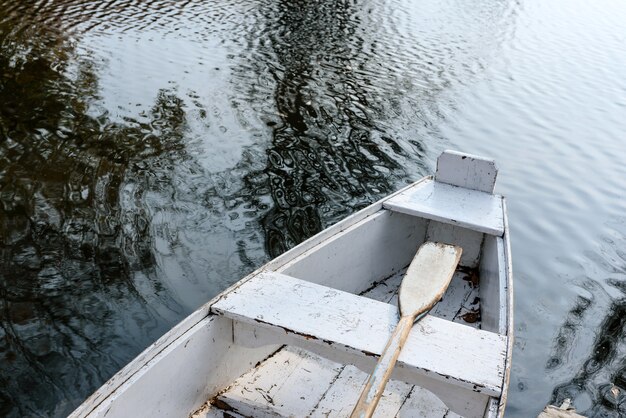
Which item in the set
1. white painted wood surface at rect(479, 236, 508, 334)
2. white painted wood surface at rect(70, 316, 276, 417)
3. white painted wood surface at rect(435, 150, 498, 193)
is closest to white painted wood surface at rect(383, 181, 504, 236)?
white painted wood surface at rect(435, 150, 498, 193)

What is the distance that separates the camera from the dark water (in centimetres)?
479

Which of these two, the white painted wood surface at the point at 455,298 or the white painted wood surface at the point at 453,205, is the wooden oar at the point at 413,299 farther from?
the white painted wood surface at the point at 455,298

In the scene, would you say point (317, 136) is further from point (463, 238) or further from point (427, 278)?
point (427, 278)

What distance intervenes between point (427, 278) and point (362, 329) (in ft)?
2.74

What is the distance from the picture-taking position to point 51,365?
165 inches

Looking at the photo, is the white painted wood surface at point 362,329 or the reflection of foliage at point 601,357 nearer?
the white painted wood surface at point 362,329

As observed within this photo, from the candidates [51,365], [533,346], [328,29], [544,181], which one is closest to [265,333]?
[51,365]

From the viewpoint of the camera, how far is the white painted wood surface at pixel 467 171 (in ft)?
16.5

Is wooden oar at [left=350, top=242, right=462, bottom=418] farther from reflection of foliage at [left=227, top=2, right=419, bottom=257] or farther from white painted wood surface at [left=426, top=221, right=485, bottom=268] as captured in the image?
reflection of foliage at [left=227, top=2, right=419, bottom=257]

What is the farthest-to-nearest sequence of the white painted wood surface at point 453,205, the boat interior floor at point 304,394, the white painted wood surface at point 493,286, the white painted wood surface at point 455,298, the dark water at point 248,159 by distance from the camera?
1. the dark water at point 248,159
2. the white painted wood surface at point 453,205
3. the white painted wood surface at point 455,298
4. the white painted wood surface at point 493,286
5. the boat interior floor at point 304,394

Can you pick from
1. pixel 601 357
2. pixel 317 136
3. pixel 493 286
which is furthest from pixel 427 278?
pixel 317 136

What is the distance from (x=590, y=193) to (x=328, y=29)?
890 centimetres

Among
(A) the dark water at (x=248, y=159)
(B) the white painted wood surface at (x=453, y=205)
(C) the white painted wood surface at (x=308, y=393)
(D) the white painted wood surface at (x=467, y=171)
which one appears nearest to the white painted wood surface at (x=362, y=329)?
(C) the white painted wood surface at (x=308, y=393)

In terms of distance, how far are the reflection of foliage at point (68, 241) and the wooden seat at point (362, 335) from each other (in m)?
1.79
